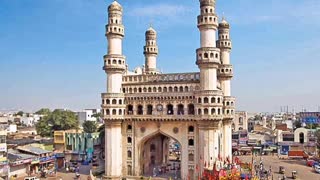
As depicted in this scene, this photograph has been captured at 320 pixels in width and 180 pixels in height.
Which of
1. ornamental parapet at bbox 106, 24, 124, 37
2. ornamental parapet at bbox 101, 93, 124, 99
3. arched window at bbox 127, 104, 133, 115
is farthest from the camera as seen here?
arched window at bbox 127, 104, 133, 115

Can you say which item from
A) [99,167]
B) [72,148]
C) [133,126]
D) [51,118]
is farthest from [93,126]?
[133,126]

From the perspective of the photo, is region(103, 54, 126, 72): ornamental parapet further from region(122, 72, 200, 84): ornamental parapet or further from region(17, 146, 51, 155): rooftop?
region(17, 146, 51, 155): rooftop

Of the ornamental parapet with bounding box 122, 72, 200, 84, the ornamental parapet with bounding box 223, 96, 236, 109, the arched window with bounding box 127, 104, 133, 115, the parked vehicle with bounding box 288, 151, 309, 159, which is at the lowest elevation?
the parked vehicle with bounding box 288, 151, 309, 159

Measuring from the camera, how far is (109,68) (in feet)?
147

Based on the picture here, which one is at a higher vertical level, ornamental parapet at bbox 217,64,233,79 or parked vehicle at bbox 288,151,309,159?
ornamental parapet at bbox 217,64,233,79

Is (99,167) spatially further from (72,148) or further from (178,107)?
(178,107)

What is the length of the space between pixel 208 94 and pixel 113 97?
38.2 ft

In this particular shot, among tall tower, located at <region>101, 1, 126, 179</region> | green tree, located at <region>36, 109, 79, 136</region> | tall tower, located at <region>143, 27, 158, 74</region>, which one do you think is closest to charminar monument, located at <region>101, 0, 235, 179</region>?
tall tower, located at <region>101, 1, 126, 179</region>

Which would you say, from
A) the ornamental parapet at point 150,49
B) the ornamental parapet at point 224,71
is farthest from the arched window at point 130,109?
the ornamental parapet at point 150,49

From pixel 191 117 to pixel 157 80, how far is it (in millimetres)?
6527

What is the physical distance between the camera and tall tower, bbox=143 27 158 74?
5691 centimetres

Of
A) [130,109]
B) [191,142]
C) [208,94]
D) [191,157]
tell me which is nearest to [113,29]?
[130,109]

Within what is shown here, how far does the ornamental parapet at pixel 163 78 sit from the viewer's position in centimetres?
4293

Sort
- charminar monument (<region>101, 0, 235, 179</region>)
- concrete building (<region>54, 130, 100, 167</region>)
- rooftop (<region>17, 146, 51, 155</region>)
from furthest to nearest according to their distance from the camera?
concrete building (<region>54, 130, 100, 167</region>), rooftop (<region>17, 146, 51, 155</region>), charminar monument (<region>101, 0, 235, 179</region>)
